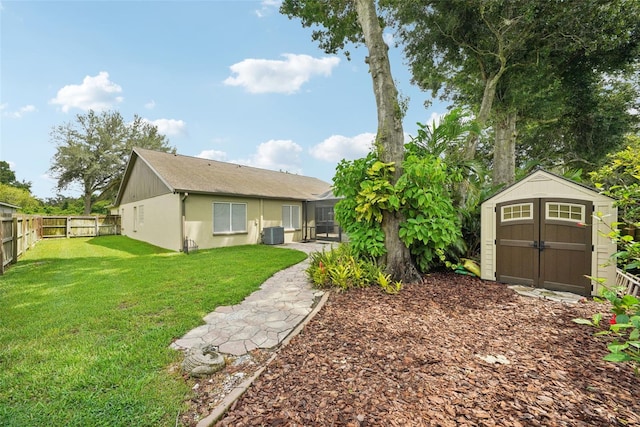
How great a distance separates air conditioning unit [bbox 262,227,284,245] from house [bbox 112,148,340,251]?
0.05m

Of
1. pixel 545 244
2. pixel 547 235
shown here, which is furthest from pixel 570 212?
pixel 545 244

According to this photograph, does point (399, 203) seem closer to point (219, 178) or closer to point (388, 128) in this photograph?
point (388, 128)

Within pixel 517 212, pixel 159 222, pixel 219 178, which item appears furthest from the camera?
pixel 219 178

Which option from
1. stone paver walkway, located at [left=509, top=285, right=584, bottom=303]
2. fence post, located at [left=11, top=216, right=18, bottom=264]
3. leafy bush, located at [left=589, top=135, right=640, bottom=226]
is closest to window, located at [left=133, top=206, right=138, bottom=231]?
fence post, located at [left=11, top=216, right=18, bottom=264]

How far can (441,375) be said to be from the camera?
7.89 feet

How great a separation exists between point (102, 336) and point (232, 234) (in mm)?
9232

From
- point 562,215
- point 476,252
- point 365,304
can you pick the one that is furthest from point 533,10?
point 365,304

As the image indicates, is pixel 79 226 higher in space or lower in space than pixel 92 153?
lower

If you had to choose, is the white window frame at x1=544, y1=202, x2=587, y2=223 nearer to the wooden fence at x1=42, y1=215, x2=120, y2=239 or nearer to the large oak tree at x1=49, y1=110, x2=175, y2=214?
the wooden fence at x1=42, y1=215, x2=120, y2=239

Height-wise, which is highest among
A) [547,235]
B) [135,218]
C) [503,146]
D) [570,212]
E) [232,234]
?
[503,146]

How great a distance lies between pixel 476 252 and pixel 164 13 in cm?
1165

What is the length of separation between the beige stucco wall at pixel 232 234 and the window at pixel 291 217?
0.24m

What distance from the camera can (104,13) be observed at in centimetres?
782

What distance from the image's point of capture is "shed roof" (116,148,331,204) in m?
11.6
